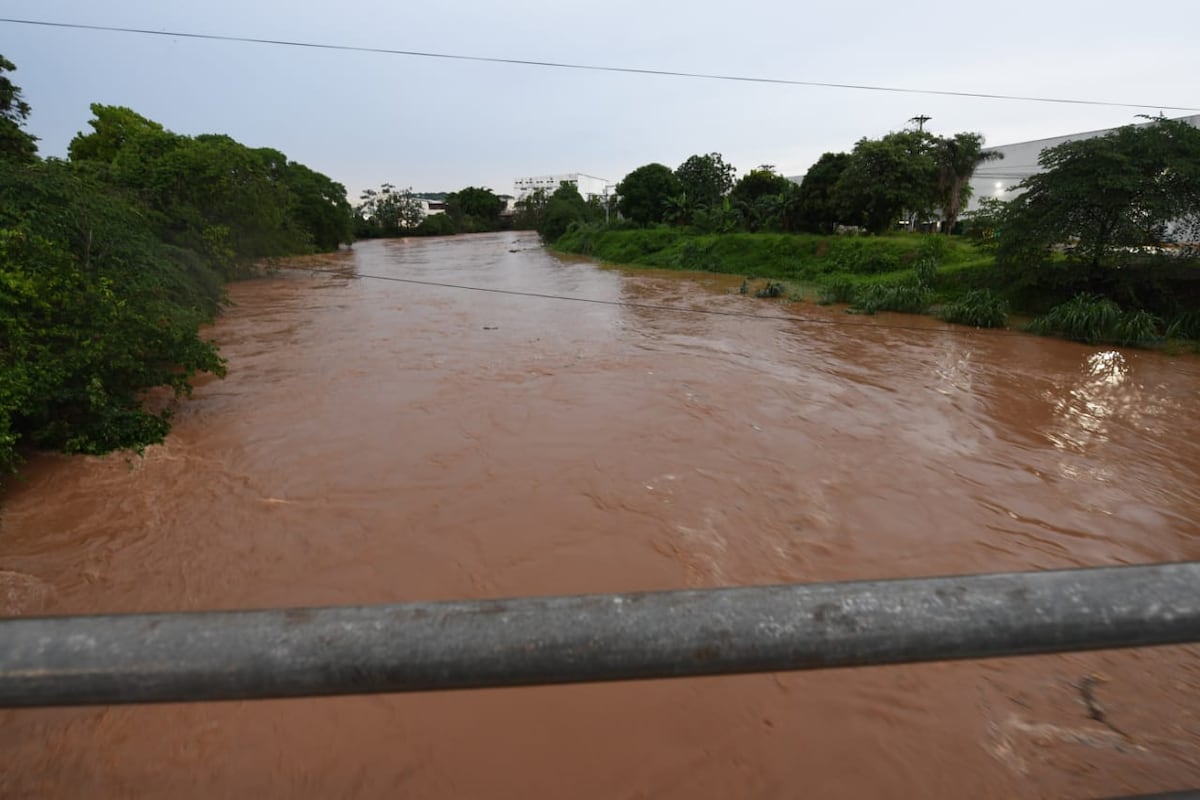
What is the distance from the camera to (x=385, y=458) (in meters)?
5.54

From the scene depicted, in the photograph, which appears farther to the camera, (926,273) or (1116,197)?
(926,273)

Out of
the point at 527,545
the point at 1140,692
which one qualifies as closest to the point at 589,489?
the point at 527,545

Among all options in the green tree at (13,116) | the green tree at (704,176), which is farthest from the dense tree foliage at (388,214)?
the green tree at (13,116)

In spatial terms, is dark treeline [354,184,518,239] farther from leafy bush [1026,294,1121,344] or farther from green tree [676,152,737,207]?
leafy bush [1026,294,1121,344]

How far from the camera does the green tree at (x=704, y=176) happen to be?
38406 millimetres

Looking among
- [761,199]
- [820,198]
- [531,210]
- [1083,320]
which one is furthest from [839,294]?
[531,210]

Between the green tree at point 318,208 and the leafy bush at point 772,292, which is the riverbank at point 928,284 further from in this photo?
the green tree at point 318,208

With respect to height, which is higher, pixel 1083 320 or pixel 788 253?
pixel 788 253

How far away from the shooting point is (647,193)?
36.4 m

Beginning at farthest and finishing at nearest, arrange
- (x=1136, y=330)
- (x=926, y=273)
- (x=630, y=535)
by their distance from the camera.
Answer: (x=926, y=273)
(x=1136, y=330)
(x=630, y=535)

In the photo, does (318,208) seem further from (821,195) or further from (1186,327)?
(1186,327)

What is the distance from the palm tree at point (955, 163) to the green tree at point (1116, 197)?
1279cm

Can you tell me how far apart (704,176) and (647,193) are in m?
5.37

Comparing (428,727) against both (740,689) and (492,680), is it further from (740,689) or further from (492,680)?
(492,680)
